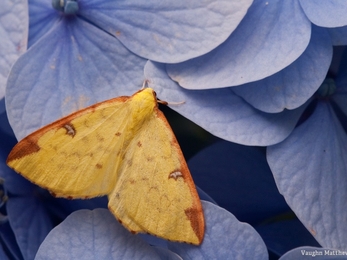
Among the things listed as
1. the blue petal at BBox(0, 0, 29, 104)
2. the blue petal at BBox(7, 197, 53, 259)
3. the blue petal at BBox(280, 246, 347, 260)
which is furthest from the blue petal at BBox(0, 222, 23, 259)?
the blue petal at BBox(280, 246, 347, 260)

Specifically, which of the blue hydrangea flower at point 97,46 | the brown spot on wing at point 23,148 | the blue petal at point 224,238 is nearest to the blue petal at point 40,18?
the blue hydrangea flower at point 97,46

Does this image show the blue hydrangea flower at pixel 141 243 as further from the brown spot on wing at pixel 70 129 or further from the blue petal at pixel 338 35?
the blue petal at pixel 338 35

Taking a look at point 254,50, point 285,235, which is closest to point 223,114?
point 254,50

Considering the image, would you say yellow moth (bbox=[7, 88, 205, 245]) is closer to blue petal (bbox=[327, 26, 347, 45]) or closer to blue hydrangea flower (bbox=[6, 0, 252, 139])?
blue hydrangea flower (bbox=[6, 0, 252, 139])

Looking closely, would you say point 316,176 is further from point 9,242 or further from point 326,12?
point 9,242

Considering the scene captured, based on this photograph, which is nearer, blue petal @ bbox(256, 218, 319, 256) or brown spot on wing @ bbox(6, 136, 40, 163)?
brown spot on wing @ bbox(6, 136, 40, 163)

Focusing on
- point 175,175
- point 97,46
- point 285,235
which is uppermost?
point 97,46
